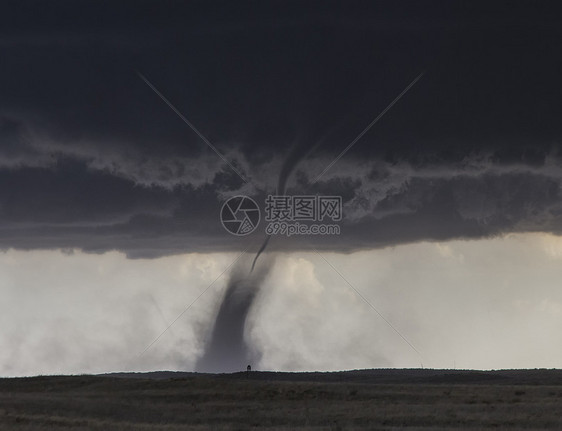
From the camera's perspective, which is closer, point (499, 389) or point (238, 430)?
point (238, 430)

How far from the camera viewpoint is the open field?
190ft

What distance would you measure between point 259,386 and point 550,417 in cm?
2628

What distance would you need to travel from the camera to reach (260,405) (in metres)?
68.4

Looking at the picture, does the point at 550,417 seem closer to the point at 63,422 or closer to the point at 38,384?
the point at 63,422

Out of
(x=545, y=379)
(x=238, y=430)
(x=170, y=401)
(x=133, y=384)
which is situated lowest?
(x=238, y=430)

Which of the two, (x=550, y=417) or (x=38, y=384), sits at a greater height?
(x=38, y=384)

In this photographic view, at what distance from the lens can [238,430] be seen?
2194 inches

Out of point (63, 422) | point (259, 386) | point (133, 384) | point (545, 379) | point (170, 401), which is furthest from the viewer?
point (545, 379)

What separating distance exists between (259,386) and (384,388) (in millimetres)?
9627

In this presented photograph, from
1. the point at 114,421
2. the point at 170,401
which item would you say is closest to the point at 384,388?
the point at 170,401

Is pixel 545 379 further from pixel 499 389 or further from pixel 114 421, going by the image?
pixel 114 421

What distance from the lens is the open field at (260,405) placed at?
190 ft

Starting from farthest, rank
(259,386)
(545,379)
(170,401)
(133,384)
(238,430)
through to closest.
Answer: (545,379), (133,384), (259,386), (170,401), (238,430)

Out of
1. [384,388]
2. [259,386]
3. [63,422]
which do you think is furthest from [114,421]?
[384,388]
